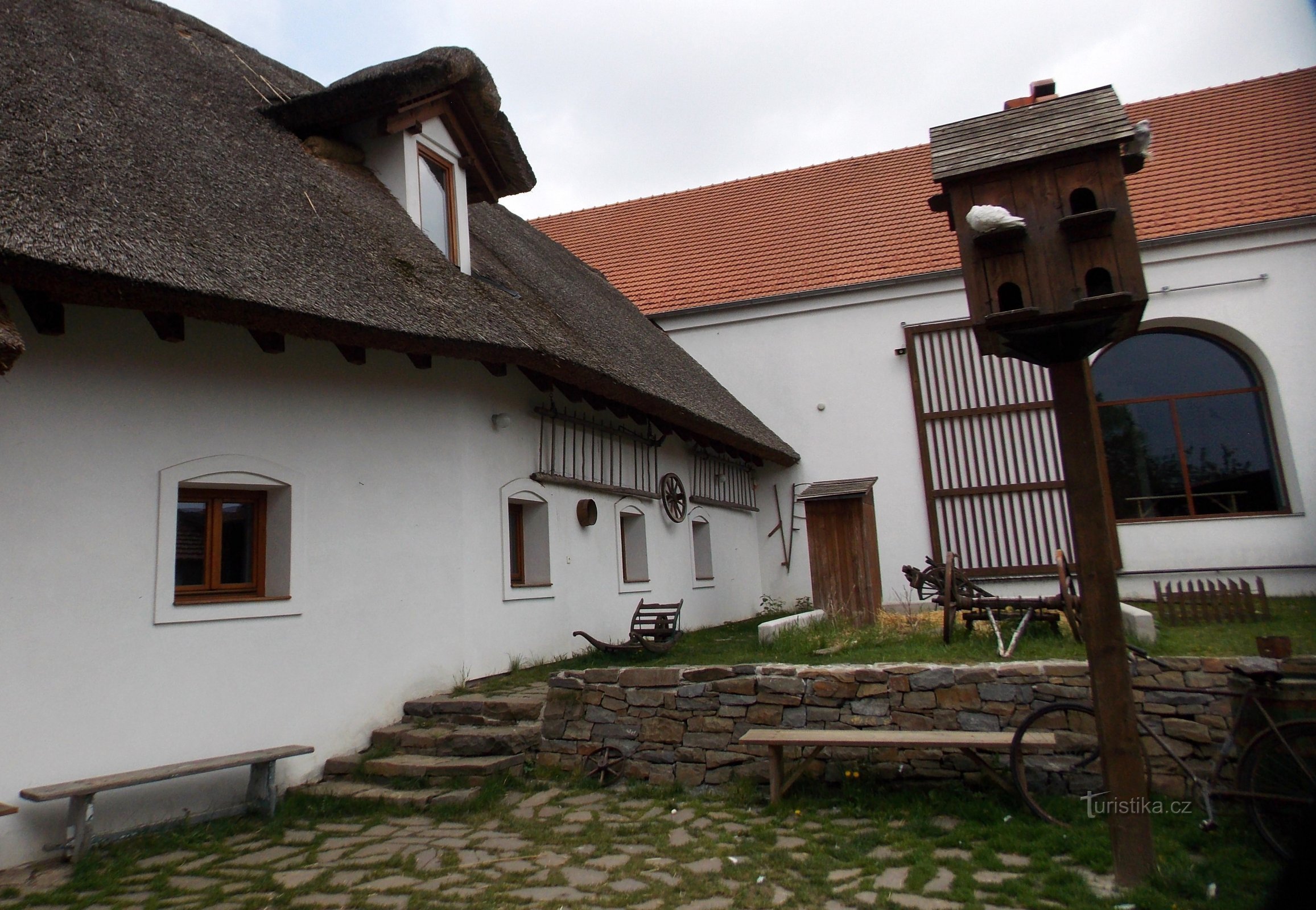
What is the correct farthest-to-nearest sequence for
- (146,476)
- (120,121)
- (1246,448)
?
(1246,448)
(120,121)
(146,476)

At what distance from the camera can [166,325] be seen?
17.3ft

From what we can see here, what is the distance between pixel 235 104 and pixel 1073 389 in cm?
705

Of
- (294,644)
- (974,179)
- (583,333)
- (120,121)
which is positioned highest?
(120,121)

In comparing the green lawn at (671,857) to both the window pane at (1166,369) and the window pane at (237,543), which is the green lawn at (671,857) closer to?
the window pane at (237,543)

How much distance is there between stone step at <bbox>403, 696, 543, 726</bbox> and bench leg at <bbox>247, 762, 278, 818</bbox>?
1.23 meters

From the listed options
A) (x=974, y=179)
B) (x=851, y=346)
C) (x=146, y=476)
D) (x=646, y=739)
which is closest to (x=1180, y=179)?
(x=851, y=346)

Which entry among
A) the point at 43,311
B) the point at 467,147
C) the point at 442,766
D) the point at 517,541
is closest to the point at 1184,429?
the point at 517,541

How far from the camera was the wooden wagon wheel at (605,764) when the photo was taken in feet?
19.1

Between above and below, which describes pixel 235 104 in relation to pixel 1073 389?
above

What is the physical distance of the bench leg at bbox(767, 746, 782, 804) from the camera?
5203mm

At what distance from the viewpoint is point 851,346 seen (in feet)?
44.0

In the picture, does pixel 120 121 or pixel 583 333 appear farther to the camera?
pixel 583 333

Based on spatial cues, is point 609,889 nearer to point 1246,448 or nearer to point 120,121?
point 120,121

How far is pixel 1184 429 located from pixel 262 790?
12187 mm
